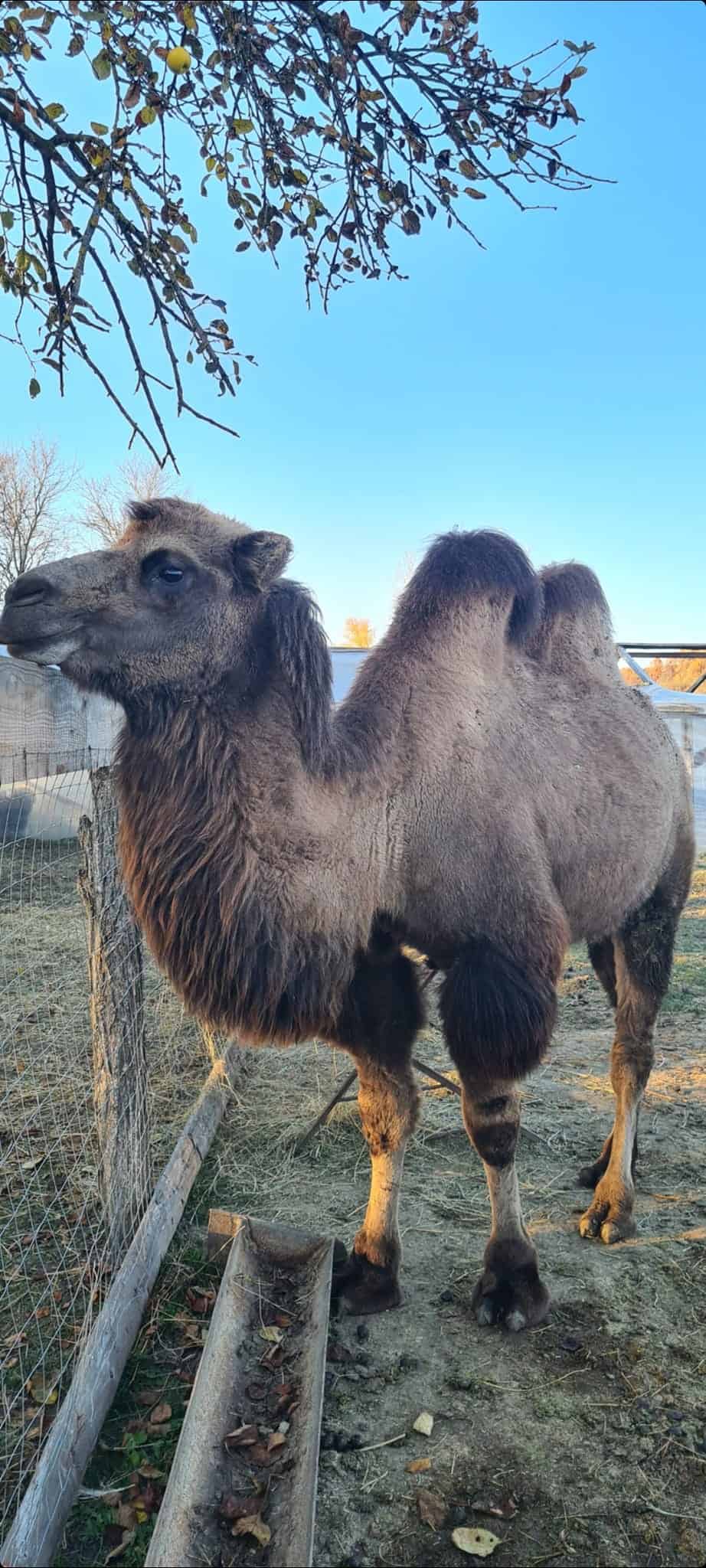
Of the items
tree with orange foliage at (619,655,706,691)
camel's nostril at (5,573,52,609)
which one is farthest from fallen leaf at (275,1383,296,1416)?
tree with orange foliage at (619,655,706,691)

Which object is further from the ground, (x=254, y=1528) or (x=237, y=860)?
(x=237, y=860)

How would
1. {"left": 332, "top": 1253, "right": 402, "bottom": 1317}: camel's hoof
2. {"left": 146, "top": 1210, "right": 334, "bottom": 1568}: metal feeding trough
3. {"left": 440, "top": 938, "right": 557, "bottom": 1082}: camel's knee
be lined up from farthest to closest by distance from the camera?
1. {"left": 332, "top": 1253, "right": 402, "bottom": 1317}: camel's hoof
2. {"left": 440, "top": 938, "right": 557, "bottom": 1082}: camel's knee
3. {"left": 146, "top": 1210, "right": 334, "bottom": 1568}: metal feeding trough

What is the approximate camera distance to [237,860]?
2.80 m

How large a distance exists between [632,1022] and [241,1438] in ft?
8.32

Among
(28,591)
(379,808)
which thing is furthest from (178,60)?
(379,808)

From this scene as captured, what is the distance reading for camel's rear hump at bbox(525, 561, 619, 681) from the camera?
4.14 meters

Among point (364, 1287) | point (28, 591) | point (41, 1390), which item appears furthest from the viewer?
point (364, 1287)

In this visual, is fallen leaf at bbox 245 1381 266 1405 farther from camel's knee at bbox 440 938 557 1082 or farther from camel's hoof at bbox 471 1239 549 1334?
camel's knee at bbox 440 938 557 1082

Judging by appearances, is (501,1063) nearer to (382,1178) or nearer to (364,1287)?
(382,1178)

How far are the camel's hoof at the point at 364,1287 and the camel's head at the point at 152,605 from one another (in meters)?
2.25

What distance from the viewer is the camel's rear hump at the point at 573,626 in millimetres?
4137

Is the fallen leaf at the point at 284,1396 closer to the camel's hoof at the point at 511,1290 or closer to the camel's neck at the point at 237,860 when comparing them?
the camel's hoof at the point at 511,1290

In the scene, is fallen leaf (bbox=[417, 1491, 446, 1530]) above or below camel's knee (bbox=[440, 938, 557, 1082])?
below

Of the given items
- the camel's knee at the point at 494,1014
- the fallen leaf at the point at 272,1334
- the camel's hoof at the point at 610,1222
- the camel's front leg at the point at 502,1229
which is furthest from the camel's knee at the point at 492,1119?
the fallen leaf at the point at 272,1334
